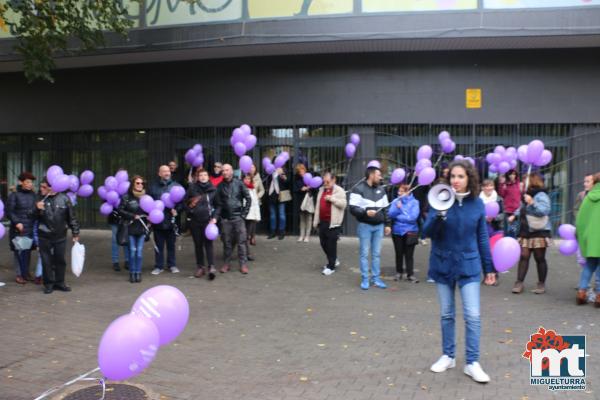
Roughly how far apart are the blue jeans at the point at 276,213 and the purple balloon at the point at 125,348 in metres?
9.66

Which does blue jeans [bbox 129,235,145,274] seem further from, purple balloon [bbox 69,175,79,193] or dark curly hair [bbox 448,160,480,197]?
dark curly hair [bbox 448,160,480,197]

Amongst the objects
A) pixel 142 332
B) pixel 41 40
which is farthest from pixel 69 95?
pixel 142 332

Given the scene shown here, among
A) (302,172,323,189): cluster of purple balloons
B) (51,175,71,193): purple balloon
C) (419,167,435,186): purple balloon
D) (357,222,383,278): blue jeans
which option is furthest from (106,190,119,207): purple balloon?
(419,167,435,186): purple balloon

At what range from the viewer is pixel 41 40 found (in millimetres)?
9602

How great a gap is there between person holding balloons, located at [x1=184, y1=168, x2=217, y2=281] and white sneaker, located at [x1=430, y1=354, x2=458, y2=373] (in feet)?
16.5

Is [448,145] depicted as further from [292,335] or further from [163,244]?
[292,335]

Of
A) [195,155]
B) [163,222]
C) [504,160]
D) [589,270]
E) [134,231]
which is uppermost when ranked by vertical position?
[195,155]

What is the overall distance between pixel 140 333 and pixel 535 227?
630cm

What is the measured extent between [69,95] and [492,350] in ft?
44.9

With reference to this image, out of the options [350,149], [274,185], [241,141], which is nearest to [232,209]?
[241,141]

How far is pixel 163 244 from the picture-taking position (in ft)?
32.6

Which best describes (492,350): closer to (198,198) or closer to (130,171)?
(198,198)

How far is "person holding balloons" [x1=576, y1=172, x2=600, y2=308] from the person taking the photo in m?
7.21

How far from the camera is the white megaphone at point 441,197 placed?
4.86 meters
